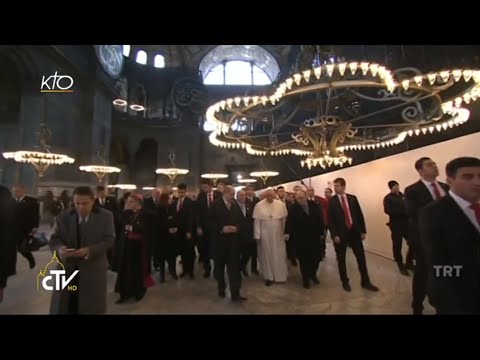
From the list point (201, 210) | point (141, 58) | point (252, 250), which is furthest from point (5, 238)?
point (141, 58)

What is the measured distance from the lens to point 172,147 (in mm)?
8891

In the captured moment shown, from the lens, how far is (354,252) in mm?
2916

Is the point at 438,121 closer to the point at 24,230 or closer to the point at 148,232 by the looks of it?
the point at 148,232

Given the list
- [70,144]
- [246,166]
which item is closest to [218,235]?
[70,144]

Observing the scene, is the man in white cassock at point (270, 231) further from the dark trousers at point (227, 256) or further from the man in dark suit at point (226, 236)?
the dark trousers at point (227, 256)

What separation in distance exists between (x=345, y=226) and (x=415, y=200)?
3.28 feet

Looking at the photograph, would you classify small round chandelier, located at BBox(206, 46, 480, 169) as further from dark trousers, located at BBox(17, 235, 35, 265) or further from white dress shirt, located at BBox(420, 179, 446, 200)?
dark trousers, located at BBox(17, 235, 35, 265)

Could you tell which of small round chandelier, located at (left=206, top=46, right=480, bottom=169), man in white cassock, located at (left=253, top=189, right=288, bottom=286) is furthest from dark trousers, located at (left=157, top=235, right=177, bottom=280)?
small round chandelier, located at (left=206, top=46, right=480, bottom=169)

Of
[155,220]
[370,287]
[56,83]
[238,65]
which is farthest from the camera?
[238,65]

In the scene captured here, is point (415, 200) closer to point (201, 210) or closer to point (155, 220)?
point (201, 210)

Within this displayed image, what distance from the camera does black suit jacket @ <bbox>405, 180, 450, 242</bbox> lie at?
2000 millimetres

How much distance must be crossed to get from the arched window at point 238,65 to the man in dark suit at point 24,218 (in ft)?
20.3

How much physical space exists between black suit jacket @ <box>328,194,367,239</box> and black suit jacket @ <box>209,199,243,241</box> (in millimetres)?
1194
